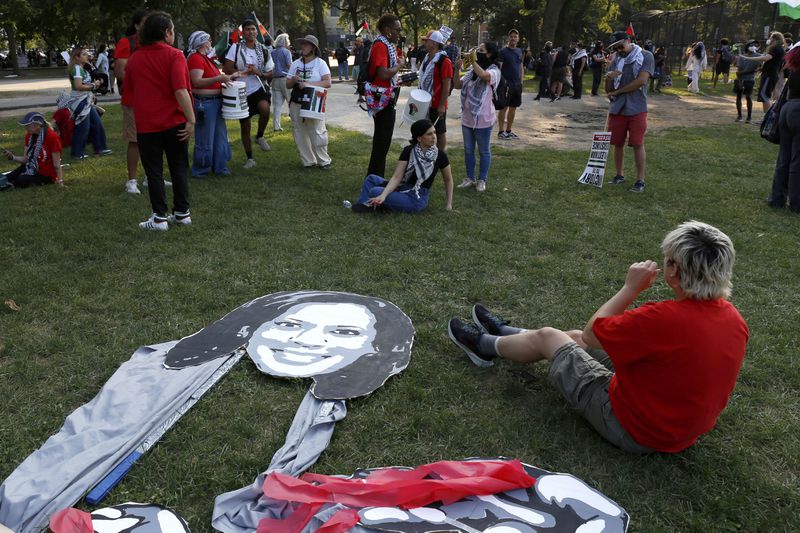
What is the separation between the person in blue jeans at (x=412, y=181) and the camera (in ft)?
19.4

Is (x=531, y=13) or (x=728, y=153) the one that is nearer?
(x=728, y=153)

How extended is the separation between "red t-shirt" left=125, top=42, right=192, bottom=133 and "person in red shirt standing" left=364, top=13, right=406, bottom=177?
2155 millimetres

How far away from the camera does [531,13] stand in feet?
113

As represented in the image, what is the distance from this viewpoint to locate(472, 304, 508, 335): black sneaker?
3605mm

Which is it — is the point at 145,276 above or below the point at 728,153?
below

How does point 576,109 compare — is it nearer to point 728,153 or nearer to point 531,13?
point 728,153

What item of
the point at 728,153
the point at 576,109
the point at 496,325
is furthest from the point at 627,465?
the point at 576,109

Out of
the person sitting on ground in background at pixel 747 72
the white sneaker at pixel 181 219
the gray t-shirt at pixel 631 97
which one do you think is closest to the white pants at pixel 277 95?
the white sneaker at pixel 181 219

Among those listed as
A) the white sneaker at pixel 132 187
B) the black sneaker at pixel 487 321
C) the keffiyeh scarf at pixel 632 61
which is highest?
the keffiyeh scarf at pixel 632 61

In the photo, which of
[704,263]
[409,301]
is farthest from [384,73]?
[704,263]

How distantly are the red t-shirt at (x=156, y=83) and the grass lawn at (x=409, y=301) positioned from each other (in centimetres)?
101

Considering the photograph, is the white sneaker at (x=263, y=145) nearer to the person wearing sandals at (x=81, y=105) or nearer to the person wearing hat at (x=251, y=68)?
the person wearing hat at (x=251, y=68)

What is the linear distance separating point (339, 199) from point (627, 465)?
472 centimetres

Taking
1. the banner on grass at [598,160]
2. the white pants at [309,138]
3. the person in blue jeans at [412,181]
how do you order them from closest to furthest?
the person in blue jeans at [412,181] < the banner on grass at [598,160] < the white pants at [309,138]
